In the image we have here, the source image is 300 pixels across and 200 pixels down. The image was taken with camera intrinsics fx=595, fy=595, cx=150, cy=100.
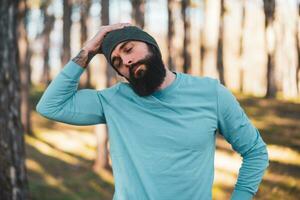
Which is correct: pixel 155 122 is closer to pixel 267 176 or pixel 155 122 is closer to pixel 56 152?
pixel 267 176

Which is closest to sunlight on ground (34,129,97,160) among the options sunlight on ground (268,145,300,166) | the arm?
sunlight on ground (268,145,300,166)

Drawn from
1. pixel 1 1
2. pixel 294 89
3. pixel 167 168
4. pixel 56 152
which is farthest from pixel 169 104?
pixel 294 89

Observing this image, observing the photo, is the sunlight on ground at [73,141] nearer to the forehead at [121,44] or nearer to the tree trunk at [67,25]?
the tree trunk at [67,25]

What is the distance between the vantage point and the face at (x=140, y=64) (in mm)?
2809

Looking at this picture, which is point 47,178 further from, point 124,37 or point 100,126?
point 124,37

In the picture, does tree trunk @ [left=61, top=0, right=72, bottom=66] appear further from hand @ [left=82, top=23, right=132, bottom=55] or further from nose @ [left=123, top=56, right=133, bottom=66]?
nose @ [left=123, top=56, right=133, bottom=66]

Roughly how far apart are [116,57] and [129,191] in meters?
0.64

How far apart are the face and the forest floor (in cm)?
861

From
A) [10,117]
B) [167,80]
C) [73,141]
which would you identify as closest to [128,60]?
[167,80]

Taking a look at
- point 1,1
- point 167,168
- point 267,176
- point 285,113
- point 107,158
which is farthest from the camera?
point 285,113

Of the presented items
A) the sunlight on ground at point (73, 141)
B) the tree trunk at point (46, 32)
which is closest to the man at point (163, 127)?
the sunlight on ground at point (73, 141)

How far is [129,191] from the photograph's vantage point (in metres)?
2.84

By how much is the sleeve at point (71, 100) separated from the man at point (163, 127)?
0.08 metres

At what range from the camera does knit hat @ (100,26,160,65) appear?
9.30 ft
